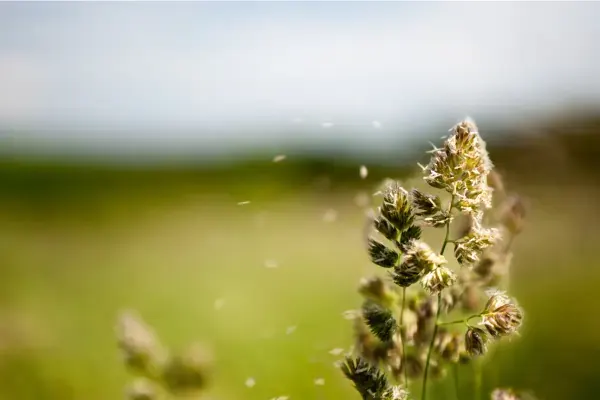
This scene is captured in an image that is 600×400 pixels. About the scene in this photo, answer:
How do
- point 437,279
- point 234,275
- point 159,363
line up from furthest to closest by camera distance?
point 234,275 < point 159,363 < point 437,279

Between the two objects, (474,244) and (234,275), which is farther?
(234,275)

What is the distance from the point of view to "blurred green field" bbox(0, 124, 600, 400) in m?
1.68

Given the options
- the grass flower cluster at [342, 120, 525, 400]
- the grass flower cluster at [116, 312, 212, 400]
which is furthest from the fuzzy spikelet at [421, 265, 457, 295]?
the grass flower cluster at [116, 312, 212, 400]

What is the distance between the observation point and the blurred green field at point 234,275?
1.68 m

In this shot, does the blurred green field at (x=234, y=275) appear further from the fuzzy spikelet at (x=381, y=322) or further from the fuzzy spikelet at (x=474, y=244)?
the fuzzy spikelet at (x=474, y=244)

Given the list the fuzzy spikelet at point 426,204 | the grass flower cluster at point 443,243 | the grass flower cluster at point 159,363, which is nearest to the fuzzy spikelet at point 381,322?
the grass flower cluster at point 443,243

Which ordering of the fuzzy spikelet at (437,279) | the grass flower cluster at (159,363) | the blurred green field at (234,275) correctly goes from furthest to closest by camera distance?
the blurred green field at (234,275) → the grass flower cluster at (159,363) → the fuzzy spikelet at (437,279)

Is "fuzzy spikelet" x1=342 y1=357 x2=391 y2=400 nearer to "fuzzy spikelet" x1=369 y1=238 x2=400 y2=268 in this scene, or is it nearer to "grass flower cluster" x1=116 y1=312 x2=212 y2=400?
"fuzzy spikelet" x1=369 y1=238 x2=400 y2=268

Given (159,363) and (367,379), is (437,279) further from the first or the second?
(159,363)

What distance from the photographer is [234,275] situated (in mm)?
3924

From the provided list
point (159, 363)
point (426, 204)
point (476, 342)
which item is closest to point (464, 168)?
point (426, 204)

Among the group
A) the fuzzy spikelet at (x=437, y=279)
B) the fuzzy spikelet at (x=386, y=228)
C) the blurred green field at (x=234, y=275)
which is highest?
the blurred green field at (x=234, y=275)

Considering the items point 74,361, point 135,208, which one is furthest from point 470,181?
point 135,208

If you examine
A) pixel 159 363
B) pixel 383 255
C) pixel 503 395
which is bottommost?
pixel 503 395
